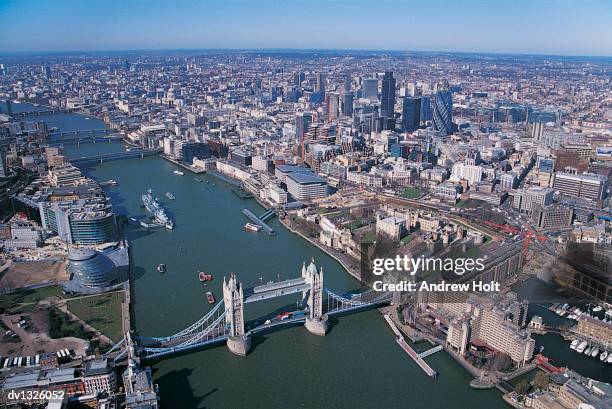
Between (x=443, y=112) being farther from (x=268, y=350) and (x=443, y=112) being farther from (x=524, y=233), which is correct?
Result: (x=268, y=350)

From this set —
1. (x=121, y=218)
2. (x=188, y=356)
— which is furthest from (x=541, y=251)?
(x=121, y=218)

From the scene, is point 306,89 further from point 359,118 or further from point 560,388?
point 560,388

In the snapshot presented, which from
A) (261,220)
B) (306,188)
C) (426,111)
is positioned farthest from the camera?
(426,111)

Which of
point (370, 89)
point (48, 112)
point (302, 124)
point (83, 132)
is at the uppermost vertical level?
point (370, 89)

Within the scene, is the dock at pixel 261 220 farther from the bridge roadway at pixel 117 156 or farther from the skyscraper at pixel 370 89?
the skyscraper at pixel 370 89

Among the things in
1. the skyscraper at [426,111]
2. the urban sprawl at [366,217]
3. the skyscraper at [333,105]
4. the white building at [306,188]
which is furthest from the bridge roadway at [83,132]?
the skyscraper at [426,111]

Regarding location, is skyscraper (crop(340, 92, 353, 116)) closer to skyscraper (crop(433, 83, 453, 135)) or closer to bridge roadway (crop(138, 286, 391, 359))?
skyscraper (crop(433, 83, 453, 135))

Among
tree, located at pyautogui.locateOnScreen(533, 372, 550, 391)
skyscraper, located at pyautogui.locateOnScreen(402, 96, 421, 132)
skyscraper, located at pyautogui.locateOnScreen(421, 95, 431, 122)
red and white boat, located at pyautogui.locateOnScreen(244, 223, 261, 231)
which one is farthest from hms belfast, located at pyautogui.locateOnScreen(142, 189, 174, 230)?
skyscraper, located at pyautogui.locateOnScreen(421, 95, 431, 122)

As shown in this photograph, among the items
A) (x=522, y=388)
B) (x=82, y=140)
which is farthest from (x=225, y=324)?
(x=82, y=140)
